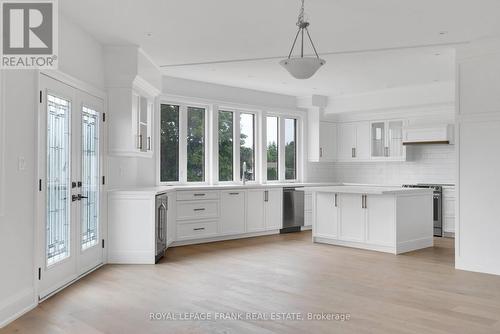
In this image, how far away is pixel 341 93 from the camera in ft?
29.9

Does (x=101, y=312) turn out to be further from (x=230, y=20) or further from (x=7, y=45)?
(x=230, y=20)

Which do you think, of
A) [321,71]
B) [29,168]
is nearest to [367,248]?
[321,71]

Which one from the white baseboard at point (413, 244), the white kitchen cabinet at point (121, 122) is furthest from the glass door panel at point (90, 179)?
the white baseboard at point (413, 244)

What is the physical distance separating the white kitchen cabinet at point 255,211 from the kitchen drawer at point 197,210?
2.34 ft

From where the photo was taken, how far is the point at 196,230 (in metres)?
7.11

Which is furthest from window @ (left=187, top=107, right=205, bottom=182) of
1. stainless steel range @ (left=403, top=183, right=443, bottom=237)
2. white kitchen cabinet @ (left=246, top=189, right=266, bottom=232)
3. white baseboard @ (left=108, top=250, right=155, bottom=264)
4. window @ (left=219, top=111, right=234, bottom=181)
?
stainless steel range @ (left=403, top=183, right=443, bottom=237)

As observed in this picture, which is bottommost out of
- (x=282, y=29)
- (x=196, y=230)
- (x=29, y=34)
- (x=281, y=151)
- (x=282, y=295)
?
(x=282, y=295)

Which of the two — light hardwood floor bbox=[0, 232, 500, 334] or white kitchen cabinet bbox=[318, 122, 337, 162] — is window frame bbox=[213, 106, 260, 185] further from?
light hardwood floor bbox=[0, 232, 500, 334]

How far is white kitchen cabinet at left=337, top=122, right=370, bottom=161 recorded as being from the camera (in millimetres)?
9367

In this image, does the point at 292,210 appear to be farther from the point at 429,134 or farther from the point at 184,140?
the point at 429,134

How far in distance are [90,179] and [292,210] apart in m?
4.24

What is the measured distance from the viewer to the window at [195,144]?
7.86 metres

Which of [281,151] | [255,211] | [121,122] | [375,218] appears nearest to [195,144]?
[255,211]

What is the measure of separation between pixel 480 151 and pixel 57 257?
4726mm
